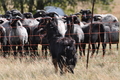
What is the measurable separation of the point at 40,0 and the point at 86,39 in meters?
13.3

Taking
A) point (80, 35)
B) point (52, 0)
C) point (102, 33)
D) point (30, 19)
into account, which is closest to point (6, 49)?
point (30, 19)

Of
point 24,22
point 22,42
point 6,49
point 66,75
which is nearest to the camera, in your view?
point 66,75

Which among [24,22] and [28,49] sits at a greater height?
[24,22]

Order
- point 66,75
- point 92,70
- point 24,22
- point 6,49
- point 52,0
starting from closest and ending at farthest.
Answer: point 66,75, point 92,70, point 6,49, point 24,22, point 52,0

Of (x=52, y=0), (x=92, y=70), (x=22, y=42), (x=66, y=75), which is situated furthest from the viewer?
(x=52, y=0)

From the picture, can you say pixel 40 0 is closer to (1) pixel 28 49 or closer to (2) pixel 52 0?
(2) pixel 52 0

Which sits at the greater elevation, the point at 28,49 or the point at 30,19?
the point at 30,19

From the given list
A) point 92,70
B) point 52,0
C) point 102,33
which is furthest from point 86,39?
point 52,0

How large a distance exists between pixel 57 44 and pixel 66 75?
1.03m

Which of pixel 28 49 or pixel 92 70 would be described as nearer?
pixel 92 70

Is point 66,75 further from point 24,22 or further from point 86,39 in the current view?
point 24,22

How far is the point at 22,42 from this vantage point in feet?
42.2

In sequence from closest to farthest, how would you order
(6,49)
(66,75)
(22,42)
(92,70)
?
(66,75)
(92,70)
(22,42)
(6,49)

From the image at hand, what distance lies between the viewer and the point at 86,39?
46.9 feet
